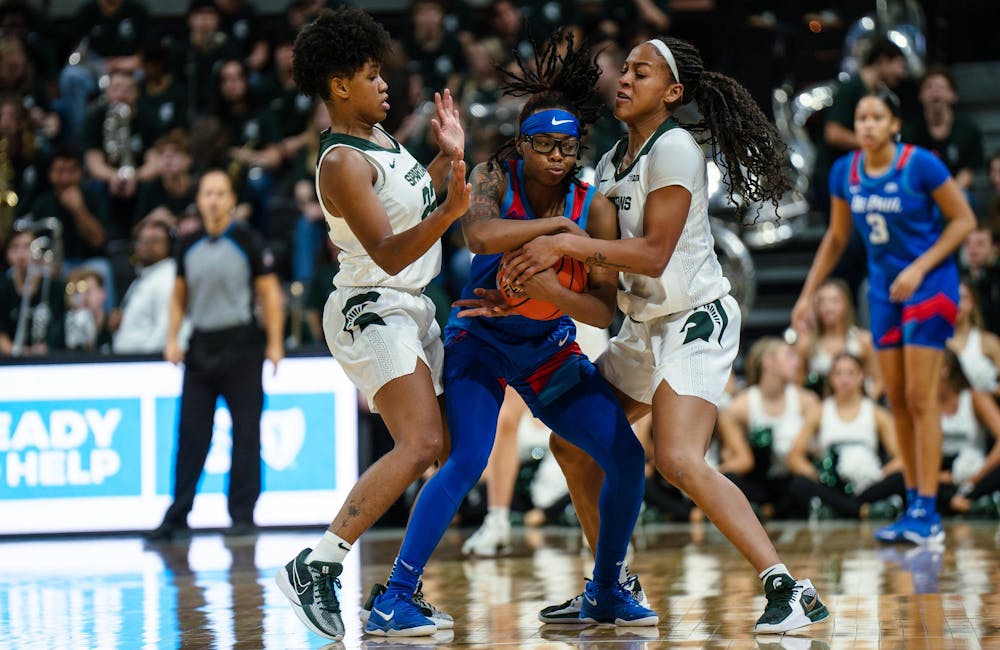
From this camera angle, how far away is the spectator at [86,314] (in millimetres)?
9273

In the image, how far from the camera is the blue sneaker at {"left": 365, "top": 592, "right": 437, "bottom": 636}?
4.16 metres

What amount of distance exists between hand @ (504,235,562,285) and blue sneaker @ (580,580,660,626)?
1.02 m

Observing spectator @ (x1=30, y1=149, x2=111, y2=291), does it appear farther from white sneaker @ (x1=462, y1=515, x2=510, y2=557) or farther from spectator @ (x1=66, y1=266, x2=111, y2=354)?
white sneaker @ (x1=462, y1=515, x2=510, y2=557)

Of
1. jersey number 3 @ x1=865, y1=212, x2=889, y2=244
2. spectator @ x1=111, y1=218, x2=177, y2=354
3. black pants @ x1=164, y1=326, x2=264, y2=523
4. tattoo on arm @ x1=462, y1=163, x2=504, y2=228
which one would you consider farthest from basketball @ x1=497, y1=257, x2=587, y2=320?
spectator @ x1=111, y1=218, x2=177, y2=354

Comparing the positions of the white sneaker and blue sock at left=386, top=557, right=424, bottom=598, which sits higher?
blue sock at left=386, top=557, right=424, bottom=598

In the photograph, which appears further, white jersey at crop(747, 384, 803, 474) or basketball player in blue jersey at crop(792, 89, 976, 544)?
white jersey at crop(747, 384, 803, 474)

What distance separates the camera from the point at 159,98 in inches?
447

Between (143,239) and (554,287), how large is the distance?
19.2 ft

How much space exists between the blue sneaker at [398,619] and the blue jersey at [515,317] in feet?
2.64

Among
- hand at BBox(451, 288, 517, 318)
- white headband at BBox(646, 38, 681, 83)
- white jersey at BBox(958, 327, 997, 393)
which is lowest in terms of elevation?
white jersey at BBox(958, 327, 997, 393)

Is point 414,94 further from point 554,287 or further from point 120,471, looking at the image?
point 554,287

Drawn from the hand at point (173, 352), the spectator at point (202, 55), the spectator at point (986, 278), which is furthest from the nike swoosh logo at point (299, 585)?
the spectator at point (202, 55)

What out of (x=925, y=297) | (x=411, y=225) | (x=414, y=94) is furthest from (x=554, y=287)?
(x=414, y=94)

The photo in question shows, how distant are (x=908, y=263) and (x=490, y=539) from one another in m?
2.28
